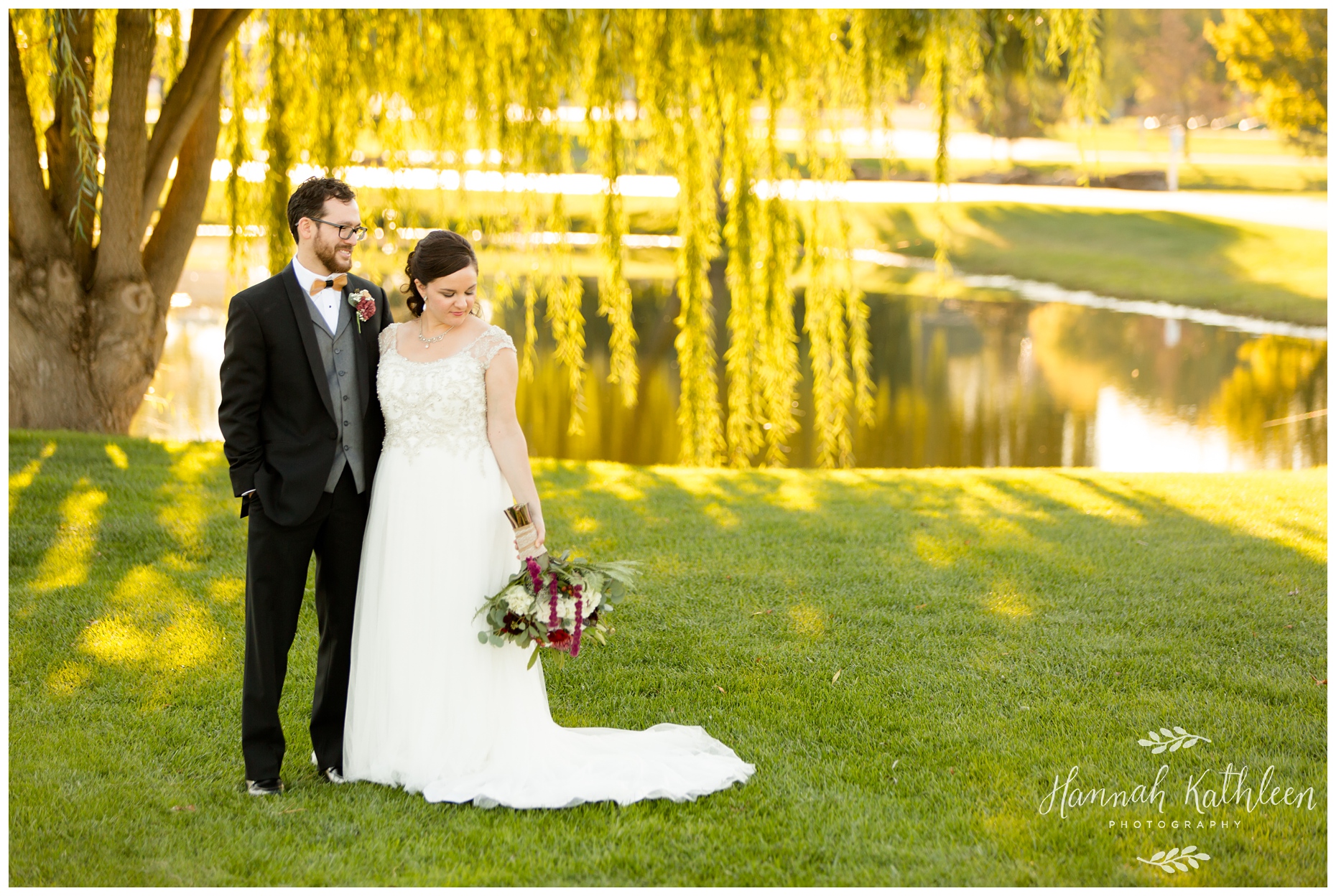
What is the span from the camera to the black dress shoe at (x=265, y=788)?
3602 millimetres

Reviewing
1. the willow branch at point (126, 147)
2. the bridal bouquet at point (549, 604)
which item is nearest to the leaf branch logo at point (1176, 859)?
the bridal bouquet at point (549, 604)

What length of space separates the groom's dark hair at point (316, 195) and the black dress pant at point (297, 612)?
2.72 ft

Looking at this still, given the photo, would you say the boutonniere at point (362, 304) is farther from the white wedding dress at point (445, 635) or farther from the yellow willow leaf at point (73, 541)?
the yellow willow leaf at point (73, 541)

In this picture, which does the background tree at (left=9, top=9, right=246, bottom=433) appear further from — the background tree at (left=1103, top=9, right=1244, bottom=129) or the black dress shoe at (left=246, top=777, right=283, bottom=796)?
the background tree at (left=1103, top=9, right=1244, bottom=129)

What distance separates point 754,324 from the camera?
6.52 metres

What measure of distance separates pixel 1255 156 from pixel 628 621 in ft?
156

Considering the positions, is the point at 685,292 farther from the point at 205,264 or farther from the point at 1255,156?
the point at 1255,156

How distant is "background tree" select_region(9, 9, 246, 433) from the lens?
274 inches

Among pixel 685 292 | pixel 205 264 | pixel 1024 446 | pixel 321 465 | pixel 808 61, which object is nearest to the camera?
pixel 321 465

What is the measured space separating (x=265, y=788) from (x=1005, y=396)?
1156 cm

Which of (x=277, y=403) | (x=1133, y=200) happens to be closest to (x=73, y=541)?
(x=277, y=403)

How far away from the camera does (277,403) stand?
349 cm

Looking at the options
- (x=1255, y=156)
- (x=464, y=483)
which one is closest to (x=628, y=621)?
(x=464, y=483)

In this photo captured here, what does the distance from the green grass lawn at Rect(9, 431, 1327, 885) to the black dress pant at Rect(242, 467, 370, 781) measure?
192 millimetres
